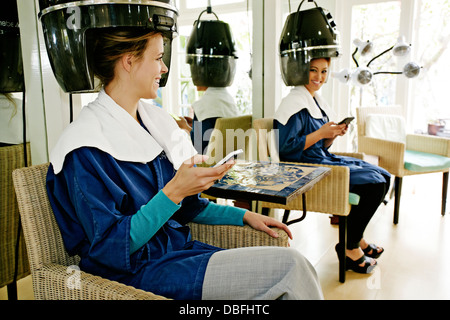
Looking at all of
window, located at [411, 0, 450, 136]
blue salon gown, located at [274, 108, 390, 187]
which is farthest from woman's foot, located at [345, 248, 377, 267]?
window, located at [411, 0, 450, 136]

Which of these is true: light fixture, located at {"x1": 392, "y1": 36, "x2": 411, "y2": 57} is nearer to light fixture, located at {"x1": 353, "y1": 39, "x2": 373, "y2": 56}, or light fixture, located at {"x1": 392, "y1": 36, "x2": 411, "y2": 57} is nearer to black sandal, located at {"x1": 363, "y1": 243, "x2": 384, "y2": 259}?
light fixture, located at {"x1": 353, "y1": 39, "x2": 373, "y2": 56}

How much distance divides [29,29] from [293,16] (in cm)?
135

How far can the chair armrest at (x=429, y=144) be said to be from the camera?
3.24m

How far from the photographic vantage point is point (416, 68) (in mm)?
3297

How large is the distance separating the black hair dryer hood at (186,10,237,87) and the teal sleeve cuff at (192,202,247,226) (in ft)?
3.17

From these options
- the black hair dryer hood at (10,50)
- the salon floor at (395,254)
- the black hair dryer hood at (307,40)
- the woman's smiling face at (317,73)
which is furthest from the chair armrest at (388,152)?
the black hair dryer hood at (10,50)

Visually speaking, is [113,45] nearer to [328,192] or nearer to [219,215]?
[219,215]

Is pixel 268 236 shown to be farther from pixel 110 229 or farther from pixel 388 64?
pixel 388 64

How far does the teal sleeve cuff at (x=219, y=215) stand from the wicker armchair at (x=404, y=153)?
2.20 metres

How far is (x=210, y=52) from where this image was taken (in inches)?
80.5

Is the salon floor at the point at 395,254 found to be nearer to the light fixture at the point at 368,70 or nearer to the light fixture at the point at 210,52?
the light fixture at the point at 368,70

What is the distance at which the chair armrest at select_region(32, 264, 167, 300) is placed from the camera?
2.74 feet

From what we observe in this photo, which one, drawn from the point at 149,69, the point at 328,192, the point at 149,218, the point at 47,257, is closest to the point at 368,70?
the point at 328,192

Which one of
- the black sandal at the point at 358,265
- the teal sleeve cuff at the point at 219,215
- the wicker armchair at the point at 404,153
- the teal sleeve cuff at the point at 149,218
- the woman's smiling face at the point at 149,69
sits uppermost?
the woman's smiling face at the point at 149,69
